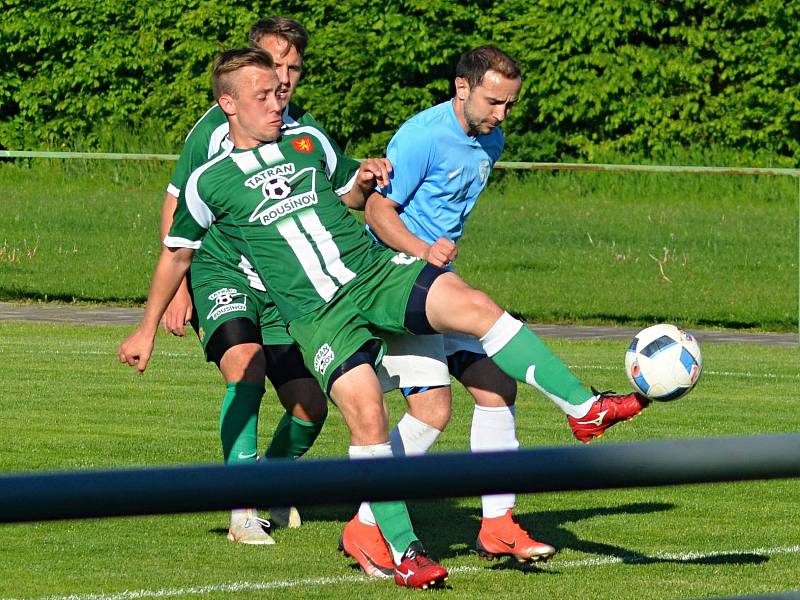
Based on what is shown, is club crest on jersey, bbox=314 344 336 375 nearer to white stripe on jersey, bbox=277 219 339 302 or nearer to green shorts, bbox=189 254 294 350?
white stripe on jersey, bbox=277 219 339 302

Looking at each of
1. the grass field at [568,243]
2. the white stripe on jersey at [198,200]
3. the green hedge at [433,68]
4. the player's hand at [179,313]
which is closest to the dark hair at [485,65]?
the white stripe on jersey at [198,200]

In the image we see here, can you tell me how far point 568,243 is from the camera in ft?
72.5

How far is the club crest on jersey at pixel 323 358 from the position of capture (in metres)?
5.78

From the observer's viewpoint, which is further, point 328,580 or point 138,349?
point 138,349

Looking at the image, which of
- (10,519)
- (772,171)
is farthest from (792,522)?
(772,171)

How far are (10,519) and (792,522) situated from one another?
18.7 ft

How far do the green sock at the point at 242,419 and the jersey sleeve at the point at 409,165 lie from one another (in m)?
0.93

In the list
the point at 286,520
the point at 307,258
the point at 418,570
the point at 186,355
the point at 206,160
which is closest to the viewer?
the point at 418,570

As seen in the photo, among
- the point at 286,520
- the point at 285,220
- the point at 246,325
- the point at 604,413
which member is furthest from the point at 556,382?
the point at 286,520

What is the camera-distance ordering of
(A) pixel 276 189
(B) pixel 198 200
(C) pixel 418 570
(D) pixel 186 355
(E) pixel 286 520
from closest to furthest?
(C) pixel 418 570 < (A) pixel 276 189 < (B) pixel 198 200 < (E) pixel 286 520 < (D) pixel 186 355

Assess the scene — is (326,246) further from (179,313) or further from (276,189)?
(179,313)

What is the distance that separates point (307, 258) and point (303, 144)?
20.1 inches

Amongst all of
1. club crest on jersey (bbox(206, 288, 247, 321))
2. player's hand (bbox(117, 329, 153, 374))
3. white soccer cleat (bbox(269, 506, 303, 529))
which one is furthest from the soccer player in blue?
player's hand (bbox(117, 329, 153, 374))

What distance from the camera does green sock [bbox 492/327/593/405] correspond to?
18.7ft
